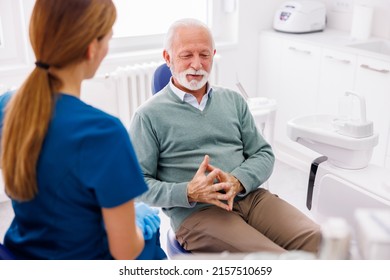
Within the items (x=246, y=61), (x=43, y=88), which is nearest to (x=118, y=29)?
(x=246, y=61)

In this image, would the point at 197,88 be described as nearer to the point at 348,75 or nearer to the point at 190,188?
the point at 190,188

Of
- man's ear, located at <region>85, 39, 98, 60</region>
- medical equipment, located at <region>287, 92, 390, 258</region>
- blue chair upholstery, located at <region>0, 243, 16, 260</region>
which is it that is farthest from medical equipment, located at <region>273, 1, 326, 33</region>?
blue chair upholstery, located at <region>0, 243, 16, 260</region>

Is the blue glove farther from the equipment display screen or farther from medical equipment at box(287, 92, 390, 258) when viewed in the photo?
the equipment display screen

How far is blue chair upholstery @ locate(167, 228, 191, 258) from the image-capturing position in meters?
1.56

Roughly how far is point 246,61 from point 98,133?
8.51 ft

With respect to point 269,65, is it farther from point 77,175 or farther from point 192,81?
point 77,175

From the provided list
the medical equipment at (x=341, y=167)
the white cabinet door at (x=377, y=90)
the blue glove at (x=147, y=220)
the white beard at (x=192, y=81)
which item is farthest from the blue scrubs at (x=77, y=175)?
the white cabinet door at (x=377, y=90)

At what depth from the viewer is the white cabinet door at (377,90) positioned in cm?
263

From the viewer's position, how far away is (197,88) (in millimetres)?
1702

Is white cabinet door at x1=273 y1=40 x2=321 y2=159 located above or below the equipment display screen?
below

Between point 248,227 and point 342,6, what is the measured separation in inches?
92.3

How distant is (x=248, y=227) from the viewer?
4.97 feet

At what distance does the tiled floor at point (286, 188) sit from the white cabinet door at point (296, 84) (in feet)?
0.54

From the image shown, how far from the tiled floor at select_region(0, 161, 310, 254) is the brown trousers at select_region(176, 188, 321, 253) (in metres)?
0.82
